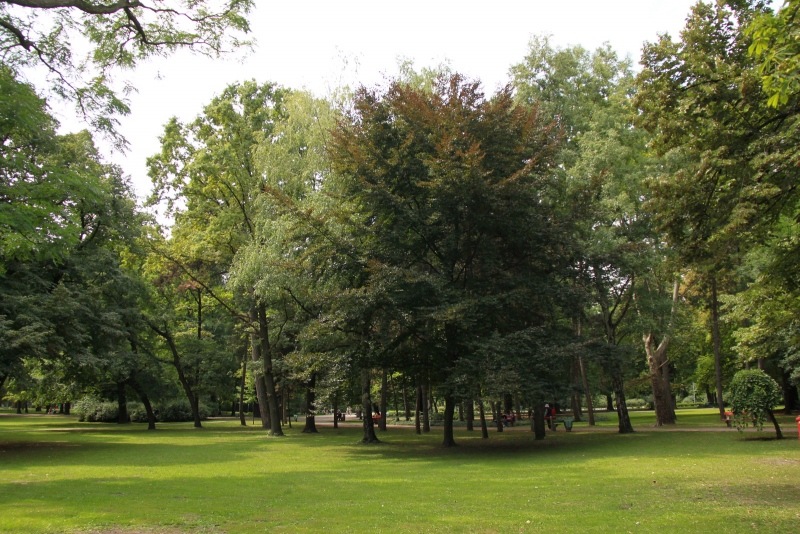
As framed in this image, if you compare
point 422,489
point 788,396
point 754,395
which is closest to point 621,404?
point 754,395

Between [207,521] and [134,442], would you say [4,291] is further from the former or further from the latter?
[207,521]

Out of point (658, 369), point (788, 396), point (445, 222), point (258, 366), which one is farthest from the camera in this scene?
point (788, 396)

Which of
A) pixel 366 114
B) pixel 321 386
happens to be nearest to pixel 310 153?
pixel 366 114

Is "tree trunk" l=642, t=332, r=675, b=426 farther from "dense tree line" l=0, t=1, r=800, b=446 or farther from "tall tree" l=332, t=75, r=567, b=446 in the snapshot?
"tall tree" l=332, t=75, r=567, b=446

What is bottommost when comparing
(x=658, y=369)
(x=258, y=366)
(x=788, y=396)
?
(x=788, y=396)

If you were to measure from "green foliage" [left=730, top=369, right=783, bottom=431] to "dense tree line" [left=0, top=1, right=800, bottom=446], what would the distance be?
3099 millimetres

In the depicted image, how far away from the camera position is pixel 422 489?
1145cm

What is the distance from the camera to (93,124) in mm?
12469

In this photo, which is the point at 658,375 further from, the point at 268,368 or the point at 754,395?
the point at 268,368

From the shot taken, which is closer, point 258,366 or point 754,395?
point 754,395

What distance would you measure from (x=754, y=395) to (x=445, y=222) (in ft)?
38.6

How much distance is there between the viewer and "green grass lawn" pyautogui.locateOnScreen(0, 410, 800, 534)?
26.3ft

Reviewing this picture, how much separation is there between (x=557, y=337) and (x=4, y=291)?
21.4 meters

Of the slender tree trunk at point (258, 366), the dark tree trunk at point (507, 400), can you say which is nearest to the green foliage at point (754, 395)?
the dark tree trunk at point (507, 400)
